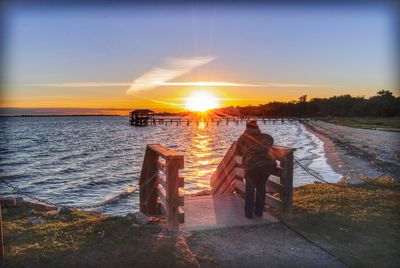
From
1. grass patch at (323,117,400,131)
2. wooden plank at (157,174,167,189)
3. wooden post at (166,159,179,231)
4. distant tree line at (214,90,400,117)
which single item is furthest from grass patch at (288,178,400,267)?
distant tree line at (214,90,400,117)

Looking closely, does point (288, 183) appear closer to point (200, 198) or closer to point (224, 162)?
point (200, 198)

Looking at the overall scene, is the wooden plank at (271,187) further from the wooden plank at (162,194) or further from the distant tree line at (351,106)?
the distant tree line at (351,106)

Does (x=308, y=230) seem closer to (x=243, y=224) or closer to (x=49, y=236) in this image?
(x=243, y=224)

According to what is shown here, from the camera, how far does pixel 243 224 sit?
20.6ft

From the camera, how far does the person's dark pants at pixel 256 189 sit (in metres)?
6.54

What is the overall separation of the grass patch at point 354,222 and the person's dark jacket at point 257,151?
44.5 inches

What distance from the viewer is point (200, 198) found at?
27.0 feet

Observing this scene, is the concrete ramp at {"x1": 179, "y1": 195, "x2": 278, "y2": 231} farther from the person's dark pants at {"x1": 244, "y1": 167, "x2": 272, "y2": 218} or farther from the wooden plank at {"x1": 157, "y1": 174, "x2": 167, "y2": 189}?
the wooden plank at {"x1": 157, "y1": 174, "x2": 167, "y2": 189}

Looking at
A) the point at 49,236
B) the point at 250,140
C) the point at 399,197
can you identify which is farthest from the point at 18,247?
the point at 399,197

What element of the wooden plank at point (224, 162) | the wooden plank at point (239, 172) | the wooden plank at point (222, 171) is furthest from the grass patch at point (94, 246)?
the wooden plank at point (222, 171)

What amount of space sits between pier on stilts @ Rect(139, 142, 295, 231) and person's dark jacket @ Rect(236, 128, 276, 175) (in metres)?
0.23

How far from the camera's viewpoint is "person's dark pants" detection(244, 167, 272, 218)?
21.5 ft

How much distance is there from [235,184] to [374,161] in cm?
1876

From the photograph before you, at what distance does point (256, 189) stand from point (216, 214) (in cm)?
89
